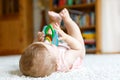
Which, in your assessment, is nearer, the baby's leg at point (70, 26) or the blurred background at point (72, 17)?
the baby's leg at point (70, 26)

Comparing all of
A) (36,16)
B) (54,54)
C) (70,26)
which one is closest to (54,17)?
(70,26)

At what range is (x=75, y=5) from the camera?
308cm

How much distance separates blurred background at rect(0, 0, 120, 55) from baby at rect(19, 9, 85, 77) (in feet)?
5.79

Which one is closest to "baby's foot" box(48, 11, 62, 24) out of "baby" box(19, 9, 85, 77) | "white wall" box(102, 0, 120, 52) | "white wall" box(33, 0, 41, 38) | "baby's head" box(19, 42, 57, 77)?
"baby" box(19, 9, 85, 77)

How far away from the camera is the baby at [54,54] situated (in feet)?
2.98

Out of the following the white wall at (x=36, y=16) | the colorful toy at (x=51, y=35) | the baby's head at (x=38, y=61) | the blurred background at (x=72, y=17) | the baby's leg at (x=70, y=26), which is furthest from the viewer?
the white wall at (x=36, y=16)

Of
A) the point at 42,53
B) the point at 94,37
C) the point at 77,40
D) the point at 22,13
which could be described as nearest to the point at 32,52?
the point at 42,53

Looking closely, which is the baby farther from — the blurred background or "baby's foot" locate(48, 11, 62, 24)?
the blurred background

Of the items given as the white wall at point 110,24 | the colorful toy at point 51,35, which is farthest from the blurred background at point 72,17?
the colorful toy at point 51,35

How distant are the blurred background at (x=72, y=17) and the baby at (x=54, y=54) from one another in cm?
176

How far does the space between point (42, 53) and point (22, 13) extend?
2628 mm

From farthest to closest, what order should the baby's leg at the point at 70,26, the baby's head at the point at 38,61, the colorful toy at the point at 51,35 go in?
the baby's leg at the point at 70,26
the colorful toy at the point at 51,35
the baby's head at the point at 38,61

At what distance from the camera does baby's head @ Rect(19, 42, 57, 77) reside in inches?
35.4

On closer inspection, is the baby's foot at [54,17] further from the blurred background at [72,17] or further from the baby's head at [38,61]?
the blurred background at [72,17]
